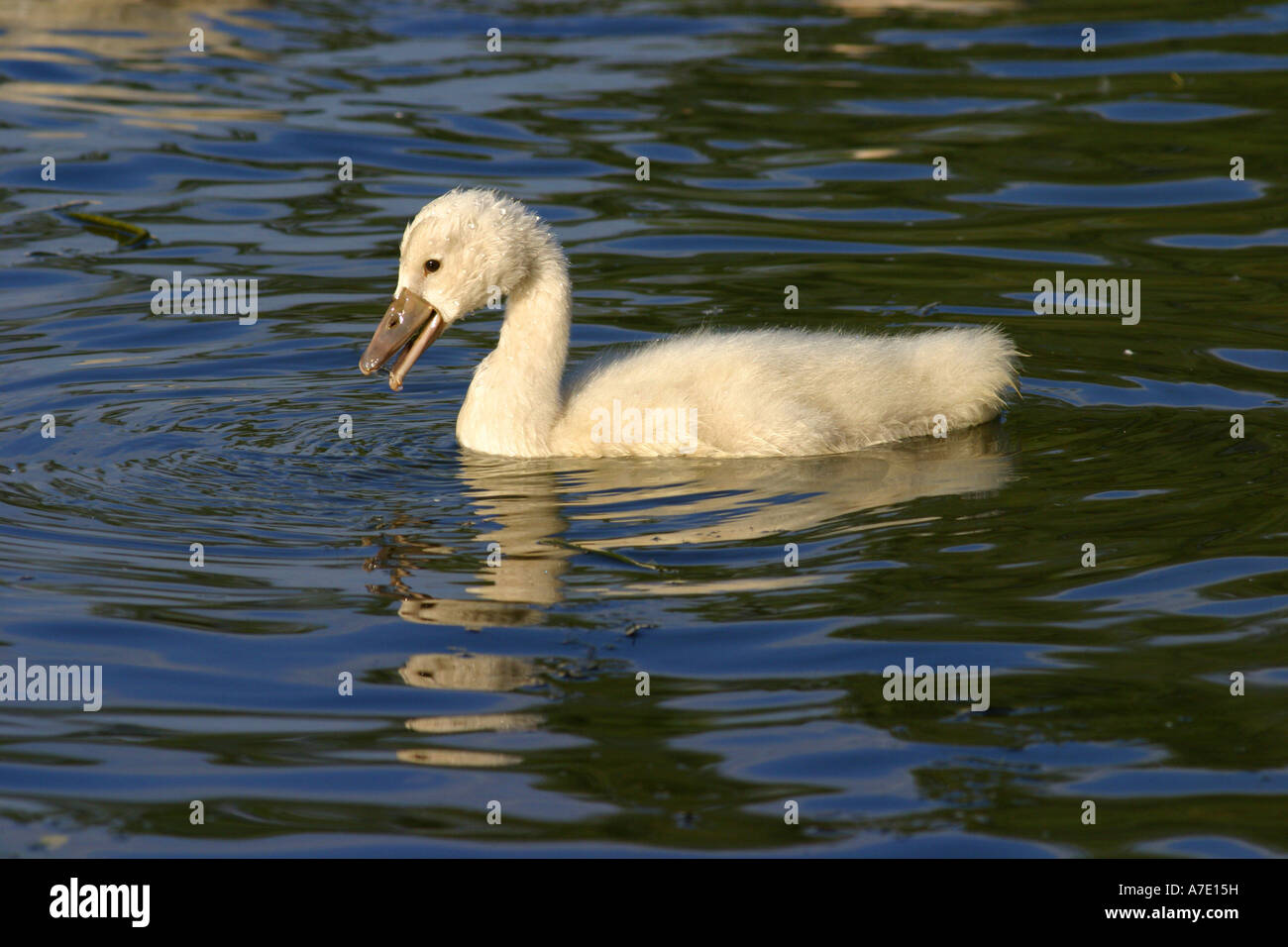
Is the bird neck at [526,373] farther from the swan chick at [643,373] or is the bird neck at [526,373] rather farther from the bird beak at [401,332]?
the bird beak at [401,332]

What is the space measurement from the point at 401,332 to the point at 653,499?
5.09 feet

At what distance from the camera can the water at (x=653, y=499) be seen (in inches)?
193

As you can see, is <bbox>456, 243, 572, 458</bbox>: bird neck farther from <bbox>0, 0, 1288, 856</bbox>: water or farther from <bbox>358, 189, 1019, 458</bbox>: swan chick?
<bbox>0, 0, 1288, 856</bbox>: water

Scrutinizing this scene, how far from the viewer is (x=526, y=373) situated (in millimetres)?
7879

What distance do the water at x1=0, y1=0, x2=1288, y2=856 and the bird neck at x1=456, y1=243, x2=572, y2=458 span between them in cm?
17

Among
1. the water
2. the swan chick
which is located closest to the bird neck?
the swan chick

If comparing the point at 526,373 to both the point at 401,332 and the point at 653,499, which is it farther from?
the point at 653,499

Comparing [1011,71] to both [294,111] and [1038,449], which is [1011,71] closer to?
[294,111]

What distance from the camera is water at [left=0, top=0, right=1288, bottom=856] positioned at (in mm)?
4914

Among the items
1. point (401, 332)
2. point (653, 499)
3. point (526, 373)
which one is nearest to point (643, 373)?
point (526, 373)

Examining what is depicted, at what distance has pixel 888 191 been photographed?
39.7 feet
